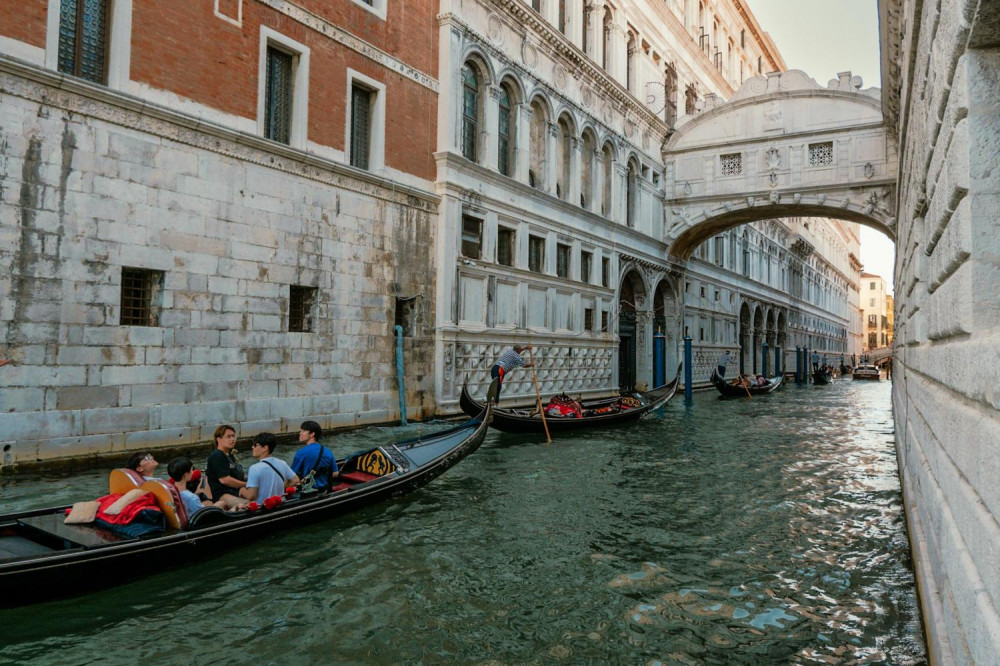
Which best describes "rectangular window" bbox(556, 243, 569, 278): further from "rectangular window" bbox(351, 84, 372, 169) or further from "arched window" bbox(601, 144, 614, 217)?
"rectangular window" bbox(351, 84, 372, 169)

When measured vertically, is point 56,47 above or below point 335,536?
above

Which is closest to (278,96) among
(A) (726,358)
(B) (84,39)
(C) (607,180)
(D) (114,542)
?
(B) (84,39)

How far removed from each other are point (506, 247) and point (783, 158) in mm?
10509

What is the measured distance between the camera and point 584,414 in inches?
523

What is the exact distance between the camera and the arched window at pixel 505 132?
15648mm

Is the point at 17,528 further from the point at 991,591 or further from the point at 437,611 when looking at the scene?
the point at 991,591

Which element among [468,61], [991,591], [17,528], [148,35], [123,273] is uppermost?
[468,61]

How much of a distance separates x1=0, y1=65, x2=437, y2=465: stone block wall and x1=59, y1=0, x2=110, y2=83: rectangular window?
1.70ft

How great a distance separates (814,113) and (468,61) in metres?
11.7

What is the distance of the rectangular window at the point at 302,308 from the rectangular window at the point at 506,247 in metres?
5.76

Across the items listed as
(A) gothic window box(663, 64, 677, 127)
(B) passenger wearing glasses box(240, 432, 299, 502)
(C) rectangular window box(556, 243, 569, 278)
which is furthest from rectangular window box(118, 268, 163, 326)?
(A) gothic window box(663, 64, 677, 127)

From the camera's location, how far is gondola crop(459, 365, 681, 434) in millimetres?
11312

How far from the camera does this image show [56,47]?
25.3 ft

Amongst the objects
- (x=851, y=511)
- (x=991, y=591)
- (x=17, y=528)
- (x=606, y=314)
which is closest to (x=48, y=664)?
(x=17, y=528)
